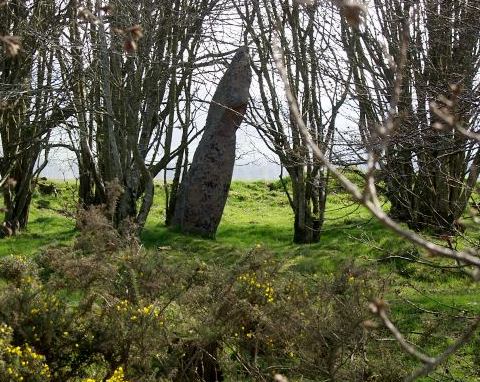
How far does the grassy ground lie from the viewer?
7.48 meters

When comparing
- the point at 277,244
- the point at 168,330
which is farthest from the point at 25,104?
the point at 168,330

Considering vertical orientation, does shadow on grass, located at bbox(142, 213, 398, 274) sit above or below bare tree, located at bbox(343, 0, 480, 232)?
below

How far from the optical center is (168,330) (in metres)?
6.30

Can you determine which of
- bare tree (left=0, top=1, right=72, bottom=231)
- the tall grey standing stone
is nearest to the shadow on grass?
the tall grey standing stone

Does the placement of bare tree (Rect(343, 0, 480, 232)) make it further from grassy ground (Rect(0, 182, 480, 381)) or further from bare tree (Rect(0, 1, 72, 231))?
bare tree (Rect(0, 1, 72, 231))

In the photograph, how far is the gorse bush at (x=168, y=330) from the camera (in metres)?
5.92

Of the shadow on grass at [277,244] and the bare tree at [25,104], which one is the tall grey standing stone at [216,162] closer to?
the shadow on grass at [277,244]

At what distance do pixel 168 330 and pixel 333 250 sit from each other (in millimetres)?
6395

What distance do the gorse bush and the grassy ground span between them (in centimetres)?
74

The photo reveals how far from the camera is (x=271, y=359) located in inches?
261

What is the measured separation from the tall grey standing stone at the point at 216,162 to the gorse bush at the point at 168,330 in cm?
671

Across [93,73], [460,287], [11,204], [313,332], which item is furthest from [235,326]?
[11,204]

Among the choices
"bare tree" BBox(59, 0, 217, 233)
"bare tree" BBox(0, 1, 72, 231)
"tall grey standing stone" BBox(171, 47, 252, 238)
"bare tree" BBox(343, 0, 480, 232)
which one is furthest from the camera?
"tall grey standing stone" BBox(171, 47, 252, 238)

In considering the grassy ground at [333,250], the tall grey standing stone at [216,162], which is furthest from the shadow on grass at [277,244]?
the tall grey standing stone at [216,162]
